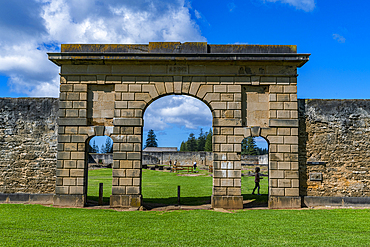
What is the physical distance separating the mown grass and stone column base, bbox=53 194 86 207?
0.51 m

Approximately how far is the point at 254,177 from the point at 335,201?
14.0m

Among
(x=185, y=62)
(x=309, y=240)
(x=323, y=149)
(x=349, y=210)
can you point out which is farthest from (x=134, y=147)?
(x=349, y=210)

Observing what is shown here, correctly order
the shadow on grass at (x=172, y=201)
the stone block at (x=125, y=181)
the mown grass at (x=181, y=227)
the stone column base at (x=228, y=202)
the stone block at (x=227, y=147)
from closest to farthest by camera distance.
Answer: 1. the mown grass at (x=181, y=227)
2. the stone column base at (x=228, y=202)
3. the stone block at (x=125, y=181)
4. the stone block at (x=227, y=147)
5. the shadow on grass at (x=172, y=201)

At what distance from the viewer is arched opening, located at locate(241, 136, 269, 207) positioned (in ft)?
38.4

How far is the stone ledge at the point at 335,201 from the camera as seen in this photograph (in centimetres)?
1002

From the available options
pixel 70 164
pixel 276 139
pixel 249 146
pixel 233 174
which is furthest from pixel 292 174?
pixel 249 146

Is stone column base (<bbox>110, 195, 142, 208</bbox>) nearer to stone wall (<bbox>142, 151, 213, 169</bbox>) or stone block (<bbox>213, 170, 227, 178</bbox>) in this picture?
stone block (<bbox>213, 170, 227, 178</bbox>)

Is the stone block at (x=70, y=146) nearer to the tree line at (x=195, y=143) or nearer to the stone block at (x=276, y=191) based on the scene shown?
the stone block at (x=276, y=191)

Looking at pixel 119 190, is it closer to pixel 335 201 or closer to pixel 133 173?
pixel 133 173

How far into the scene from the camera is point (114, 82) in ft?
33.3

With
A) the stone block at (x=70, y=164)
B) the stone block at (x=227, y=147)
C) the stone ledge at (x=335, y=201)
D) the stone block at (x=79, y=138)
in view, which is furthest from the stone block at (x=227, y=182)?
the stone block at (x=70, y=164)

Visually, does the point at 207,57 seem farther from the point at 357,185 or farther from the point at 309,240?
the point at 357,185

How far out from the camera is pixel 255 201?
11.3 meters

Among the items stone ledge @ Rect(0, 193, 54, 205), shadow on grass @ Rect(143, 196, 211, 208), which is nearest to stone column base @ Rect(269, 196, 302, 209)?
shadow on grass @ Rect(143, 196, 211, 208)
